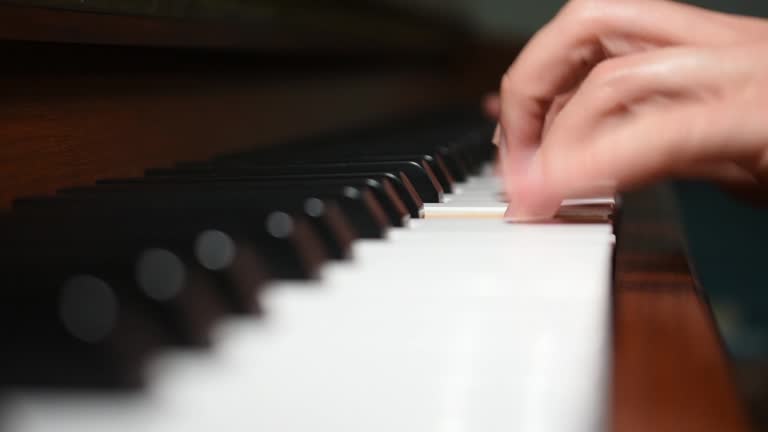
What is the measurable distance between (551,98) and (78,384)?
620mm

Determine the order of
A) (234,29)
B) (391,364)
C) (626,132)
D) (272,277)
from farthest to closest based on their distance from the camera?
(234,29), (626,132), (272,277), (391,364)

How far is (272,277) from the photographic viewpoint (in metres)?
0.50

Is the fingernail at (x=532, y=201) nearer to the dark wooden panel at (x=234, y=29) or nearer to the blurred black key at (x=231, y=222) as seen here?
the blurred black key at (x=231, y=222)

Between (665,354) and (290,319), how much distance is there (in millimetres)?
217

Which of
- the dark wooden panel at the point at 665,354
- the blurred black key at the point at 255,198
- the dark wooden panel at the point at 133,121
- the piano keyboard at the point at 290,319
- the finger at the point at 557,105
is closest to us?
the piano keyboard at the point at 290,319

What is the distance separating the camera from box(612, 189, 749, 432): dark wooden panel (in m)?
0.47

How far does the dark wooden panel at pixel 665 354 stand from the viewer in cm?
47

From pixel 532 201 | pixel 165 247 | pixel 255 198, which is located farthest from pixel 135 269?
pixel 532 201

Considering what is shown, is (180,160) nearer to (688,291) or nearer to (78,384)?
(688,291)

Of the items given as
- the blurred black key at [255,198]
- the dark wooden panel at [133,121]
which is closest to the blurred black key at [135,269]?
the blurred black key at [255,198]

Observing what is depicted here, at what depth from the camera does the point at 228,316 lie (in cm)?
43

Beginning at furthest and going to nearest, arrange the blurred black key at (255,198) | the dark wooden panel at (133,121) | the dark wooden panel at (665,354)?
the dark wooden panel at (133,121) → the blurred black key at (255,198) → the dark wooden panel at (665,354)

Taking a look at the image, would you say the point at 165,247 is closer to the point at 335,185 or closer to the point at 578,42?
the point at 335,185

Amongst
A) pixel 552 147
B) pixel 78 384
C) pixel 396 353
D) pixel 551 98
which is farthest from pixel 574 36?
pixel 78 384
